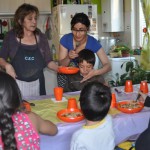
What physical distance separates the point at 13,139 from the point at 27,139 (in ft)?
0.27

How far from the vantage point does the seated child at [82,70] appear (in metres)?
2.02

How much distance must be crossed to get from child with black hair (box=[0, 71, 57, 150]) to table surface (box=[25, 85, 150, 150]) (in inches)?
13.2

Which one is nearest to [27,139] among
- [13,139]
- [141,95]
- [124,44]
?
[13,139]

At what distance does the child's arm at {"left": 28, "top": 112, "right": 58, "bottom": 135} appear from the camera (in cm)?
104

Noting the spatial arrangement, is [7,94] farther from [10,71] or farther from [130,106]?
[10,71]

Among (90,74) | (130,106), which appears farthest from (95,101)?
(90,74)

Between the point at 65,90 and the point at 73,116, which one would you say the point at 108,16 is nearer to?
the point at 65,90

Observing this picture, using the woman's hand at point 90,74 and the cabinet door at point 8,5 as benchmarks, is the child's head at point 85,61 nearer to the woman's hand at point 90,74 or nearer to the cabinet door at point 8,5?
the woman's hand at point 90,74

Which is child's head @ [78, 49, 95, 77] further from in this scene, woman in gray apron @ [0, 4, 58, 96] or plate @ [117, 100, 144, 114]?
plate @ [117, 100, 144, 114]

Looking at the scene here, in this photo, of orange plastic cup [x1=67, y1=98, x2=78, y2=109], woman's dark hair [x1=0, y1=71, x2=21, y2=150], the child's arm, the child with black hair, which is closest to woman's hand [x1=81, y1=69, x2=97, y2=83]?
orange plastic cup [x1=67, y1=98, x2=78, y2=109]

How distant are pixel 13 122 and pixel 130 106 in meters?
0.83

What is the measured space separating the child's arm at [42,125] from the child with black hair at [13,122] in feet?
A: 0.07

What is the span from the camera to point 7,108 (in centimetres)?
90

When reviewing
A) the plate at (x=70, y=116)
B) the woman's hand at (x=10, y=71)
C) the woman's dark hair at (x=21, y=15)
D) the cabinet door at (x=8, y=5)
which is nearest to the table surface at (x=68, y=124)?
the plate at (x=70, y=116)
